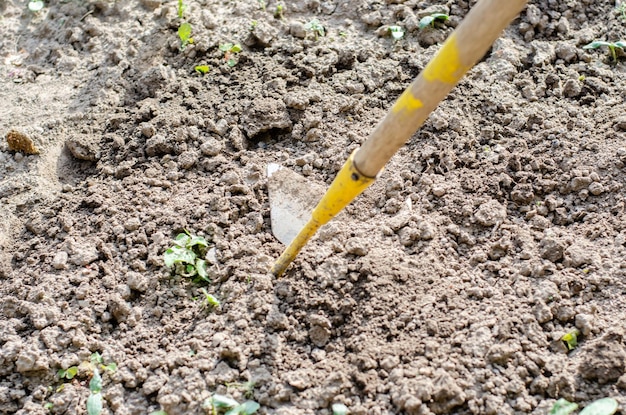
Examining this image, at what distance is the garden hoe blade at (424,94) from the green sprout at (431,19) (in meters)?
1.49

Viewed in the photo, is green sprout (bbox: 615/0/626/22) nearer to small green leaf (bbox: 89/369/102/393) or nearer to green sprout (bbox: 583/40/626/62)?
green sprout (bbox: 583/40/626/62)

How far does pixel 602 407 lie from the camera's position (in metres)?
2.02

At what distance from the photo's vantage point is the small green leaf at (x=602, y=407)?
201 centimetres

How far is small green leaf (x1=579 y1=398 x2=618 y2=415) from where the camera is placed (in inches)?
79.0

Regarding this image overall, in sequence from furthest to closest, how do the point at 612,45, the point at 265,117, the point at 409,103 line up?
the point at 612,45 < the point at 265,117 < the point at 409,103

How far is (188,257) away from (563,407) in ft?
4.67

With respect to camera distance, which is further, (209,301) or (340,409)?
(209,301)

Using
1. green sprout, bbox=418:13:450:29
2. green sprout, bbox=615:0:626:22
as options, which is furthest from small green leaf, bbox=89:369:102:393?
green sprout, bbox=615:0:626:22

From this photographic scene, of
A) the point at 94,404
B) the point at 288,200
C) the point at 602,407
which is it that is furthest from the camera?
the point at 288,200

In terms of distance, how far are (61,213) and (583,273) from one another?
2096 millimetres

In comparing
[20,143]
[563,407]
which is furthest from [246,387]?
[20,143]

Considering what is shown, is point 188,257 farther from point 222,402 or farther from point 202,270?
point 222,402

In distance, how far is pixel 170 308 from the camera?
2463 mm

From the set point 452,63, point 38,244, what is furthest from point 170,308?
point 452,63
